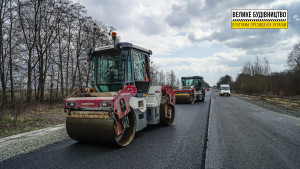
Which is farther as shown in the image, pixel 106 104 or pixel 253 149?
pixel 253 149

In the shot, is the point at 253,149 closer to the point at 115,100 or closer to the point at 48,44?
the point at 115,100

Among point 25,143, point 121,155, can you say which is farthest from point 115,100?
point 25,143

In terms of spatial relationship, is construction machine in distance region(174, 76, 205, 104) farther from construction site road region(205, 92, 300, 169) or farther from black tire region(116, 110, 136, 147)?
black tire region(116, 110, 136, 147)

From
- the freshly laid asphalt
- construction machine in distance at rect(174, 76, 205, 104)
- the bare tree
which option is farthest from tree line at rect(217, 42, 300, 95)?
the freshly laid asphalt

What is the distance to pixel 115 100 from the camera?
147 inches

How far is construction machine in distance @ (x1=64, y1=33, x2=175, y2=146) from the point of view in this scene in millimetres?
3820

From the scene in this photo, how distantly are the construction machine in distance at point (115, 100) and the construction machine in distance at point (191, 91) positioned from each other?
29.7 feet

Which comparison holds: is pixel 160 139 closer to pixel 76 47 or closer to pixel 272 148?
pixel 272 148

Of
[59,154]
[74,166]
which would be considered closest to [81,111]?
[59,154]

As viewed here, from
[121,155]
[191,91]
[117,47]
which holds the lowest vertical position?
[121,155]

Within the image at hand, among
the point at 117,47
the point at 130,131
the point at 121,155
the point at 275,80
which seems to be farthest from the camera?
the point at 275,80

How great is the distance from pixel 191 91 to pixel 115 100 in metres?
12.4

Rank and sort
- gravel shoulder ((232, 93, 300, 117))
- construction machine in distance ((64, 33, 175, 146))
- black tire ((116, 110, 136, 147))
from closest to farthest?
construction machine in distance ((64, 33, 175, 146)), black tire ((116, 110, 136, 147)), gravel shoulder ((232, 93, 300, 117))

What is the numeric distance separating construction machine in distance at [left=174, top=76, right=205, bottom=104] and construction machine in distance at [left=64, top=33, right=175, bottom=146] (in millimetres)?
9048
